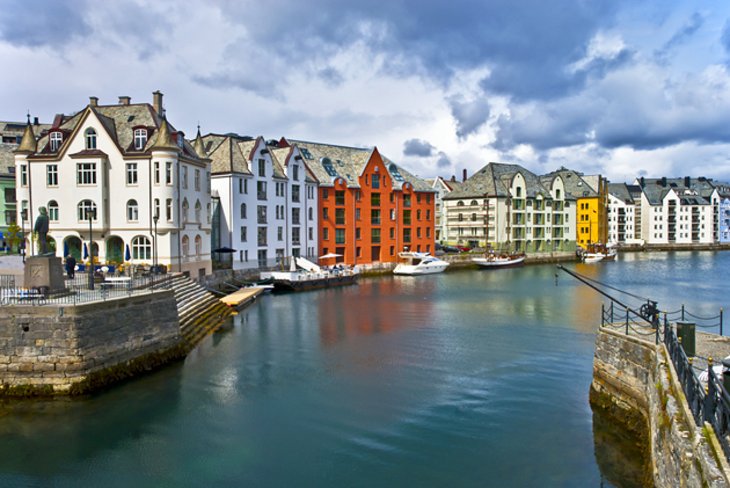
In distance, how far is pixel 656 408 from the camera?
604 inches

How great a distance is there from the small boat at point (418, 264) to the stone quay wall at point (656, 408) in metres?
54.7

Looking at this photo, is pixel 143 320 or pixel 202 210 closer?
pixel 143 320

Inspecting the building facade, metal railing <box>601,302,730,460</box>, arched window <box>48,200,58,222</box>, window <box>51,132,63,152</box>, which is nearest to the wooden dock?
arched window <box>48,200,58,222</box>

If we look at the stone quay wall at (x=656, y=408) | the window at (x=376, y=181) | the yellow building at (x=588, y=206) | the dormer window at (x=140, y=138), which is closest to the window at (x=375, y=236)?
the window at (x=376, y=181)

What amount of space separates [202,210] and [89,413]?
30411 mm

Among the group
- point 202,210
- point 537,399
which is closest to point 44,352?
point 537,399

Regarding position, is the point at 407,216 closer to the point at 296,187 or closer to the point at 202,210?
the point at 296,187

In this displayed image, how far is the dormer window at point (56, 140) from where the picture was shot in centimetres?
4338

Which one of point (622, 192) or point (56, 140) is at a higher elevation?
point (622, 192)

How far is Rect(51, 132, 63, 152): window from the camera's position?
43.4 meters

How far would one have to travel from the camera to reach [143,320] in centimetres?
2695

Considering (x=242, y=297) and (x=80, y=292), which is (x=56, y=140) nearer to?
(x=242, y=297)

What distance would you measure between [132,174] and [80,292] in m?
17.6

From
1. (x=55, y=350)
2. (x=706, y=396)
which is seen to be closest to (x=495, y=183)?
(x=55, y=350)
